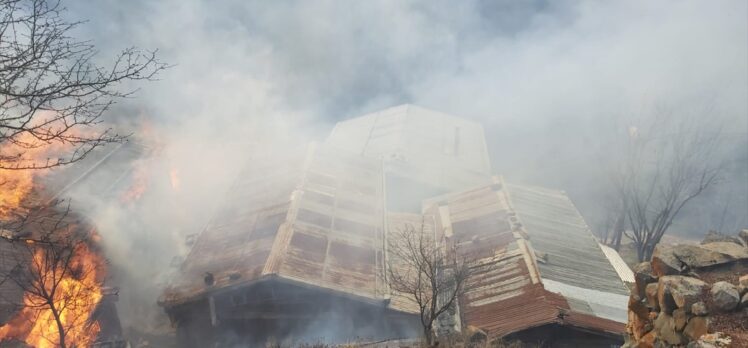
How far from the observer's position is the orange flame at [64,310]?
14445mm

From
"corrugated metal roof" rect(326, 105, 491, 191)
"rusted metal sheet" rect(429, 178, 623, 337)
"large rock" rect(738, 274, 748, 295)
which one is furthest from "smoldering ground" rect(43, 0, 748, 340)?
"large rock" rect(738, 274, 748, 295)

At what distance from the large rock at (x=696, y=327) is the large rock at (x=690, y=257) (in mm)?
1178

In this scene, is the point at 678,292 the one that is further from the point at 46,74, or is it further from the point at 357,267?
the point at 357,267

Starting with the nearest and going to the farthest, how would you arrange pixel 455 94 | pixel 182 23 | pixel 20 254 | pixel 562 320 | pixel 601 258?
1. pixel 562 320
2. pixel 20 254
3. pixel 601 258
4. pixel 182 23
5. pixel 455 94

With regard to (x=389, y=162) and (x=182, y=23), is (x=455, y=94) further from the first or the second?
(x=182, y=23)

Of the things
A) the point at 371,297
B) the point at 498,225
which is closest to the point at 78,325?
the point at 371,297

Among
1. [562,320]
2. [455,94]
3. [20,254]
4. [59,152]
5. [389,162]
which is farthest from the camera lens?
[455,94]

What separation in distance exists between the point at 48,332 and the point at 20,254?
2960 mm

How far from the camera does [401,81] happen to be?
57656 mm

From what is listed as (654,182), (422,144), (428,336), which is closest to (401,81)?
(422,144)

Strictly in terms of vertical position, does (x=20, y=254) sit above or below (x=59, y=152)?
below

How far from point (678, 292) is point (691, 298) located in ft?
0.57

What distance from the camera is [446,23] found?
2149 inches

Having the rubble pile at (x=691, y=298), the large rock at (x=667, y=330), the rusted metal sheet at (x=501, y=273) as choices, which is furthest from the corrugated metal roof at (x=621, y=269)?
the large rock at (x=667, y=330)
